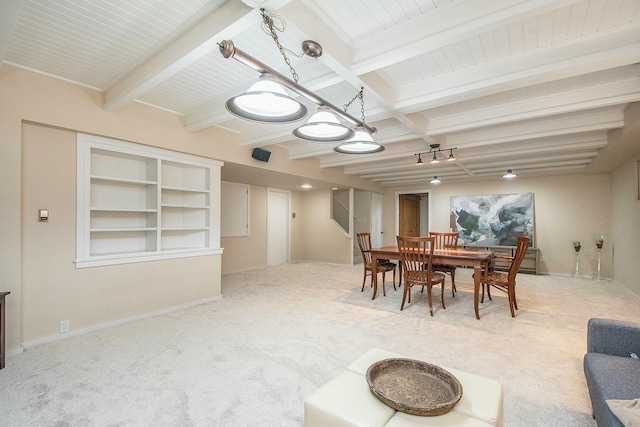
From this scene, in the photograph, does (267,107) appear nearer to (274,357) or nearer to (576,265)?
(274,357)

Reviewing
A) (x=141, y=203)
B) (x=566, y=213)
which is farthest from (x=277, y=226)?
(x=566, y=213)

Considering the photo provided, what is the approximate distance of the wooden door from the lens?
8.96 meters

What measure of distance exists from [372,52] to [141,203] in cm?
329

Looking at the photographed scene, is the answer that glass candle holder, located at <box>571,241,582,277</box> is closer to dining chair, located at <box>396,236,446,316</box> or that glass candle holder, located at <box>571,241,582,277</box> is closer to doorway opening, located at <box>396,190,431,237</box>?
doorway opening, located at <box>396,190,431,237</box>

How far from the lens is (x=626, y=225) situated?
16.3 ft

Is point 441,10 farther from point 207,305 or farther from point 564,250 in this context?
point 564,250

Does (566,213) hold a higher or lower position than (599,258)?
higher

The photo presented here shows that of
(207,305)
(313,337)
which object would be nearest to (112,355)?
(207,305)

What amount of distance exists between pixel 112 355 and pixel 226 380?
1175 mm

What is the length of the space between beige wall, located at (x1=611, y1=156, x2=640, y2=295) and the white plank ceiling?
6.76 feet

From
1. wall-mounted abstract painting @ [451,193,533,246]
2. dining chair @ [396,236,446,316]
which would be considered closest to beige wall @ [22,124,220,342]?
dining chair @ [396,236,446,316]

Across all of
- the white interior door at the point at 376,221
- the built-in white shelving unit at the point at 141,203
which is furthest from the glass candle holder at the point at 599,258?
the built-in white shelving unit at the point at 141,203

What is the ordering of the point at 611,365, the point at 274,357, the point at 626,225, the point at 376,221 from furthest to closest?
the point at 376,221, the point at 626,225, the point at 274,357, the point at 611,365

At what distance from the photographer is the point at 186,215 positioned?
429 cm
